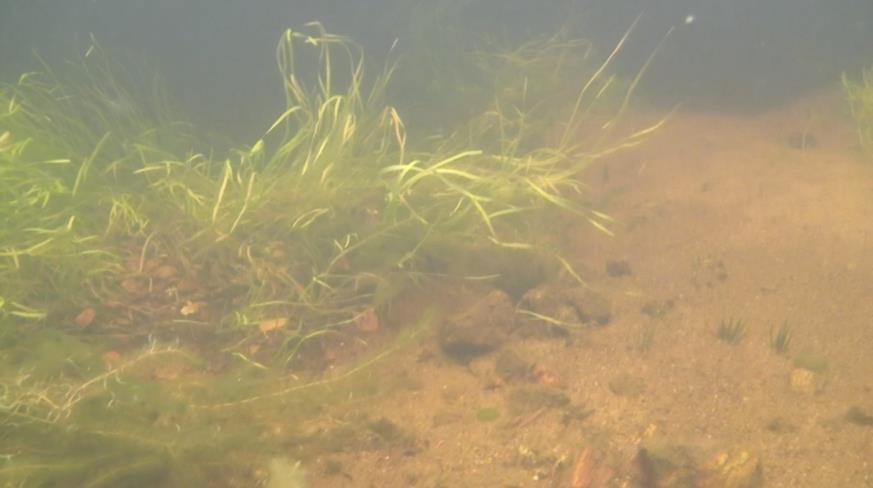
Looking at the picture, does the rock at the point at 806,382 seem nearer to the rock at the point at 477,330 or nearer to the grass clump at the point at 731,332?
the grass clump at the point at 731,332

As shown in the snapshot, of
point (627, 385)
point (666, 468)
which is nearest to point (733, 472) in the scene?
point (666, 468)

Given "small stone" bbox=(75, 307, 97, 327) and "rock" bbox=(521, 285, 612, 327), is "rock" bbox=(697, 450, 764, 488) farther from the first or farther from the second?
"small stone" bbox=(75, 307, 97, 327)

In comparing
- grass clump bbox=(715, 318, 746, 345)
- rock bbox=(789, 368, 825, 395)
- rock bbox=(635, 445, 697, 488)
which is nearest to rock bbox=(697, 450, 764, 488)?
rock bbox=(635, 445, 697, 488)

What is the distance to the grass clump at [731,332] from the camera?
3412 millimetres

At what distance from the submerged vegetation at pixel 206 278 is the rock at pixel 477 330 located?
0.85 ft

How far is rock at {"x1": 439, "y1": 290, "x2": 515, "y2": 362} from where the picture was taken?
11.6ft

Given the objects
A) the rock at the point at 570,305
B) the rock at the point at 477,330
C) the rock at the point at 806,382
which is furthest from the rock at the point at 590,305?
the rock at the point at 806,382

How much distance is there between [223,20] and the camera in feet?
52.9

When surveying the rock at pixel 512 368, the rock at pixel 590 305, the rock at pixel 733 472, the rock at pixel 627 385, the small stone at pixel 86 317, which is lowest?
the small stone at pixel 86 317

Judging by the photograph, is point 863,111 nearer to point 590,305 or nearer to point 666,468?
point 590,305

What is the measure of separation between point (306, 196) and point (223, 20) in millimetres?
14666

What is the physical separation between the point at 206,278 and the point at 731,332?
368cm

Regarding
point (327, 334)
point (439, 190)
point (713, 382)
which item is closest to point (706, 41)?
point (439, 190)

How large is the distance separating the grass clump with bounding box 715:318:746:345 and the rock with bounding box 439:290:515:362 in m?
1.37
